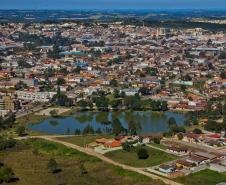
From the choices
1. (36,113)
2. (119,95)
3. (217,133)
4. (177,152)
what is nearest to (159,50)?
(119,95)

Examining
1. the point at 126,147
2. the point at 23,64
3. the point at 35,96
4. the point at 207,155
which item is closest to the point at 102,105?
the point at 35,96

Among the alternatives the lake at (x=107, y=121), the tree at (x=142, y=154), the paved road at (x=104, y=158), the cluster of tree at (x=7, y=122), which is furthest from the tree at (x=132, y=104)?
the tree at (x=142, y=154)

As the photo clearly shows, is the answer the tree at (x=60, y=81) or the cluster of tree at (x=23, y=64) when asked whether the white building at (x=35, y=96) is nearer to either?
the tree at (x=60, y=81)

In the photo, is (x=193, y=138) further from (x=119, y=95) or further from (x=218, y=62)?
(x=218, y=62)

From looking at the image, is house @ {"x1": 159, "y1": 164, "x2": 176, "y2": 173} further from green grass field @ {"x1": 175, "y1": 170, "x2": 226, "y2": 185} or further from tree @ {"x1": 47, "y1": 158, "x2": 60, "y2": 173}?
tree @ {"x1": 47, "y1": 158, "x2": 60, "y2": 173}

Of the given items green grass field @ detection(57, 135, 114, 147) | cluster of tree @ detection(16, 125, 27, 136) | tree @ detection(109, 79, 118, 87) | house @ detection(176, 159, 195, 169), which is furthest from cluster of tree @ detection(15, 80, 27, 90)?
house @ detection(176, 159, 195, 169)

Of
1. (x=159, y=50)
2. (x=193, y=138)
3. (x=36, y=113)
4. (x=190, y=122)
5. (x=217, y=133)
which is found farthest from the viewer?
(x=159, y=50)

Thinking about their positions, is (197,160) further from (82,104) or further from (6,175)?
(82,104)
